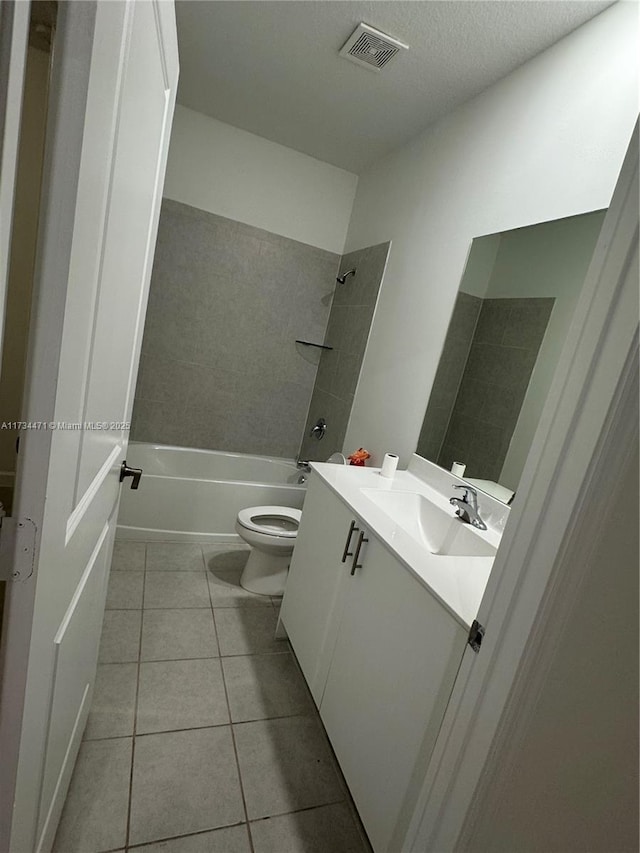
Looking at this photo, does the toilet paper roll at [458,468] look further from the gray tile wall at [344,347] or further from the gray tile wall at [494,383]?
the gray tile wall at [344,347]

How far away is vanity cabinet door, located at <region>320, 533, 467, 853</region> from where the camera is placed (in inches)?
37.4

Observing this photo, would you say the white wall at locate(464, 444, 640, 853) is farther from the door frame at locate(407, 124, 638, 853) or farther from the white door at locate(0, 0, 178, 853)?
the white door at locate(0, 0, 178, 853)

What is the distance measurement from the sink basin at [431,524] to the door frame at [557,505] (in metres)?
0.61

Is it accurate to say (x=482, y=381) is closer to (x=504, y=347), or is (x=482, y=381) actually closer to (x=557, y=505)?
(x=504, y=347)

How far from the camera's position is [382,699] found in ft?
3.66

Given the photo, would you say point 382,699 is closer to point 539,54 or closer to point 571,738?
point 571,738

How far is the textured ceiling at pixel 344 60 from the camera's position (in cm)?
148

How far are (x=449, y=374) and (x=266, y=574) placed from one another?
145cm

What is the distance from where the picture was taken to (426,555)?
1.16 metres

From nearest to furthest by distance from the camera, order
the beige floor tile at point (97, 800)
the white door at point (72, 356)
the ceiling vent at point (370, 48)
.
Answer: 1. the white door at point (72, 356)
2. the beige floor tile at point (97, 800)
3. the ceiling vent at point (370, 48)

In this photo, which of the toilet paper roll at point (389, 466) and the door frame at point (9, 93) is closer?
the door frame at point (9, 93)

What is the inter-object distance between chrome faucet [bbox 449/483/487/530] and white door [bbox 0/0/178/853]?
1157 mm

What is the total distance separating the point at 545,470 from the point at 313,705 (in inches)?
57.5

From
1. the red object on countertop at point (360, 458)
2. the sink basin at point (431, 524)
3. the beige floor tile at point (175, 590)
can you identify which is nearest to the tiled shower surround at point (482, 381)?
the sink basin at point (431, 524)
